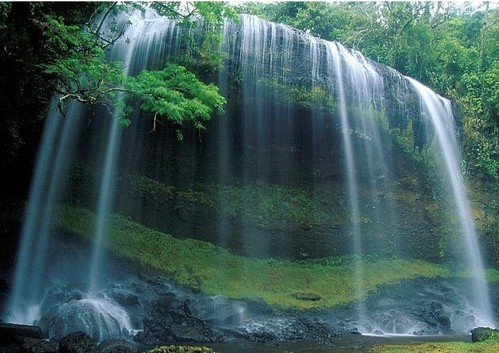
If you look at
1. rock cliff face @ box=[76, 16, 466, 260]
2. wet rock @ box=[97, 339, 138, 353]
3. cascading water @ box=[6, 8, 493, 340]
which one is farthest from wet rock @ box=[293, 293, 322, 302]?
wet rock @ box=[97, 339, 138, 353]

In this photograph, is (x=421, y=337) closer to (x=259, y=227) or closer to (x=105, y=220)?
(x=259, y=227)

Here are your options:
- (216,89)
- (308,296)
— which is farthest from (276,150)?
(216,89)

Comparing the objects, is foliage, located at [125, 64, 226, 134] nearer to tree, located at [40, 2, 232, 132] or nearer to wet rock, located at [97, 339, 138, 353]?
tree, located at [40, 2, 232, 132]

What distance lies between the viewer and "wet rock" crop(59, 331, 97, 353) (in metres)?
7.76

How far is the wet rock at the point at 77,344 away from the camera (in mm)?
7758

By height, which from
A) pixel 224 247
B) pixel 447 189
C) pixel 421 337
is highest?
pixel 447 189

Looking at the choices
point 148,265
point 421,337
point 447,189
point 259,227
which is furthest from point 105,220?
point 447,189

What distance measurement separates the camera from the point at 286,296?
13.7 meters

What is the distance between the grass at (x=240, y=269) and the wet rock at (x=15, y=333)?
4.36m

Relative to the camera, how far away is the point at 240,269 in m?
14.7

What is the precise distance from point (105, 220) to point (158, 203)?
68.6 inches

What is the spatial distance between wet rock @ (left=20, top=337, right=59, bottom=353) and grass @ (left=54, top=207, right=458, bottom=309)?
5.22 meters

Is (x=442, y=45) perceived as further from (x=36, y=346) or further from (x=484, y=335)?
(x=36, y=346)

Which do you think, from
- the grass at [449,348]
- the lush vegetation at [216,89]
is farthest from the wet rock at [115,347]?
the grass at [449,348]
